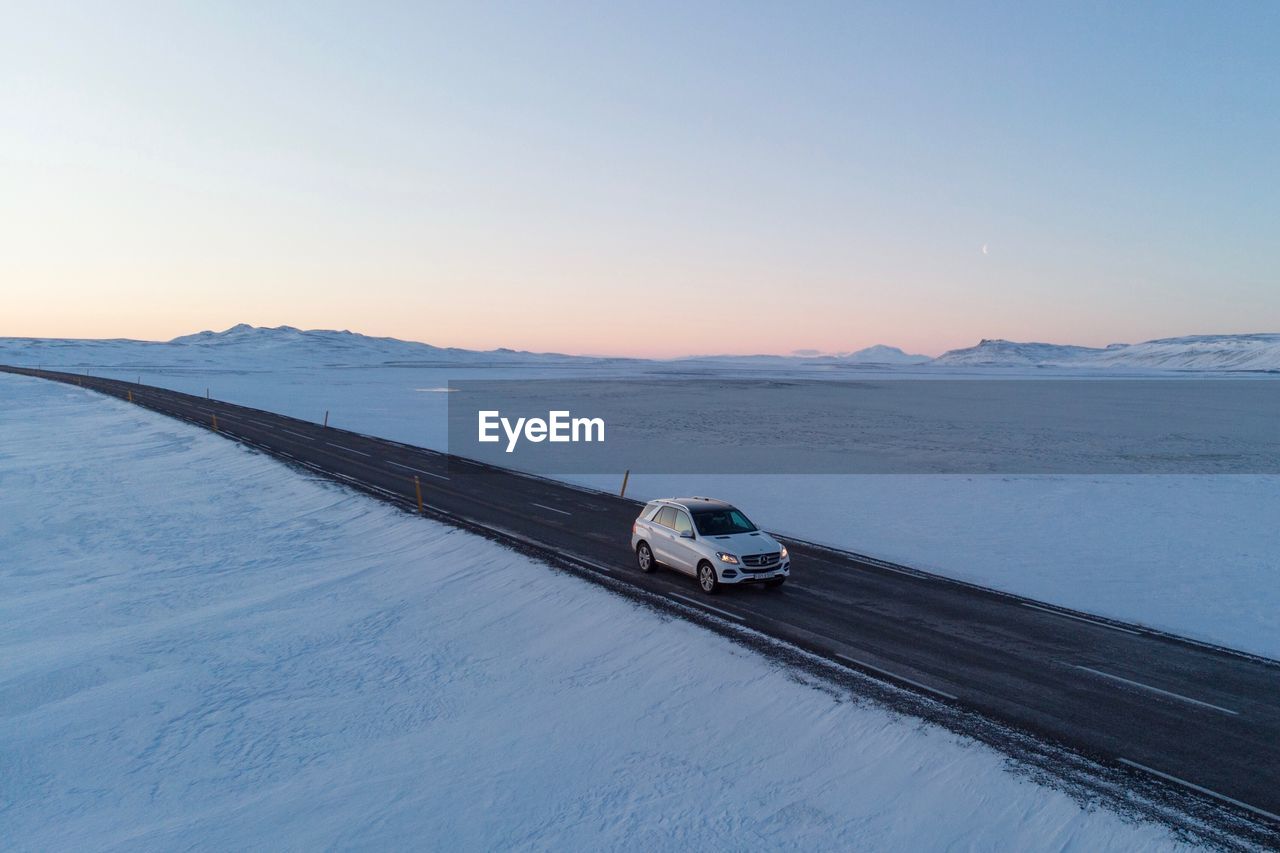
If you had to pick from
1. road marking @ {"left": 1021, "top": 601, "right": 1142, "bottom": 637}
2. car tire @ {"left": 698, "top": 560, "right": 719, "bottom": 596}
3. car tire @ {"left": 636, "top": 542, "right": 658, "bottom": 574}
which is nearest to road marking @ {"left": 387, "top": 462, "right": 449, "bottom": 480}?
car tire @ {"left": 636, "top": 542, "right": 658, "bottom": 574}

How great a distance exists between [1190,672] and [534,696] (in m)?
11.5

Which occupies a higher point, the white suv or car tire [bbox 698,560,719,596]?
the white suv

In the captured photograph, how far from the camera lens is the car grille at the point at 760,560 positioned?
16539 millimetres

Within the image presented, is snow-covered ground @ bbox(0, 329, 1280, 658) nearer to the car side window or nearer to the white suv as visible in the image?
the white suv

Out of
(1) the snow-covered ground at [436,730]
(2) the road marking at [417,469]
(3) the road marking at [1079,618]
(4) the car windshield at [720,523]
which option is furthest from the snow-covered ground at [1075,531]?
(1) the snow-covered ground at [436,730]

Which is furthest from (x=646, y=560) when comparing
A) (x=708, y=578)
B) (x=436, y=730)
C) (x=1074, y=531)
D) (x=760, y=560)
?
(x=1074, y=531)

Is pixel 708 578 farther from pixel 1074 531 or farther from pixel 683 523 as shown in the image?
pixel 1074 531

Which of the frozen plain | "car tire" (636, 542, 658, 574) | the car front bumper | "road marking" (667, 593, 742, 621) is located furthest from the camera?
"car tire" (636, 542, 658, 574)

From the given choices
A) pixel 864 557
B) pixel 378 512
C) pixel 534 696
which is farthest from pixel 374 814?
pixel 378 512

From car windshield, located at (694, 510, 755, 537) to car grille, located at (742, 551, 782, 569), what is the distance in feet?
3.37

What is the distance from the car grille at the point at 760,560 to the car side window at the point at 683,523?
159 cm

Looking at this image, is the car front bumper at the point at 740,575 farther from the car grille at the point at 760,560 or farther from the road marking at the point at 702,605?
the road marking at the point at 702,605

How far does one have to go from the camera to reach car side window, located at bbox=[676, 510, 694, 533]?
57.6ft

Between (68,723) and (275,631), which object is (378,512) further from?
(68,723)
